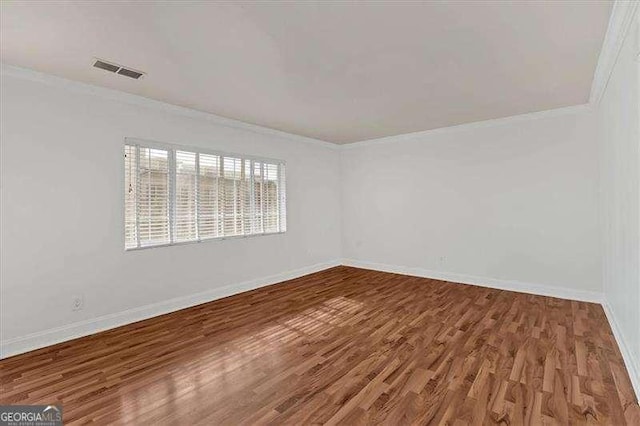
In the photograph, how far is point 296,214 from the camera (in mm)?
5742

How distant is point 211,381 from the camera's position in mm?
2352

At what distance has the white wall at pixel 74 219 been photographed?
9.39 ft

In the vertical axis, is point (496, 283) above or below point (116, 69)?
below

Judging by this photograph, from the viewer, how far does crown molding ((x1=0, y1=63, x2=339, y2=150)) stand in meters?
2.89

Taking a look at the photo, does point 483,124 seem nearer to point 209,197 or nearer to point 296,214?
point 296,214

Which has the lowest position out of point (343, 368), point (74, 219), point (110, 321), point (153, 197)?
point (343, 368)

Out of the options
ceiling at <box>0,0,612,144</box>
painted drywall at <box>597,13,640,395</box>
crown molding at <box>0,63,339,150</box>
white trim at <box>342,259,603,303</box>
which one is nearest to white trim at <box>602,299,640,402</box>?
painted drywall at <box>597,13,640,395</box>

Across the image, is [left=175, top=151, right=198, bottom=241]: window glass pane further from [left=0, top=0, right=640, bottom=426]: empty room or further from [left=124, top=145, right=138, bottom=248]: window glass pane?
[left=124, top=145, right=138, bottom=248]: window glass pane

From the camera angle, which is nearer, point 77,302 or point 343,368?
point 343,368

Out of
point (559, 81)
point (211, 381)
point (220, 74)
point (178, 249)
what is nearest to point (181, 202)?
point (178, 249)

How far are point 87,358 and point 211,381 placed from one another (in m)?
1.28

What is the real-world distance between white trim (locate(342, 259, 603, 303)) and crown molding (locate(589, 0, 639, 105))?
2.55 metres

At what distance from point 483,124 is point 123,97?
4.96 meters

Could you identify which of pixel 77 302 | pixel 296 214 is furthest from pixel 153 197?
pixel 296 214
